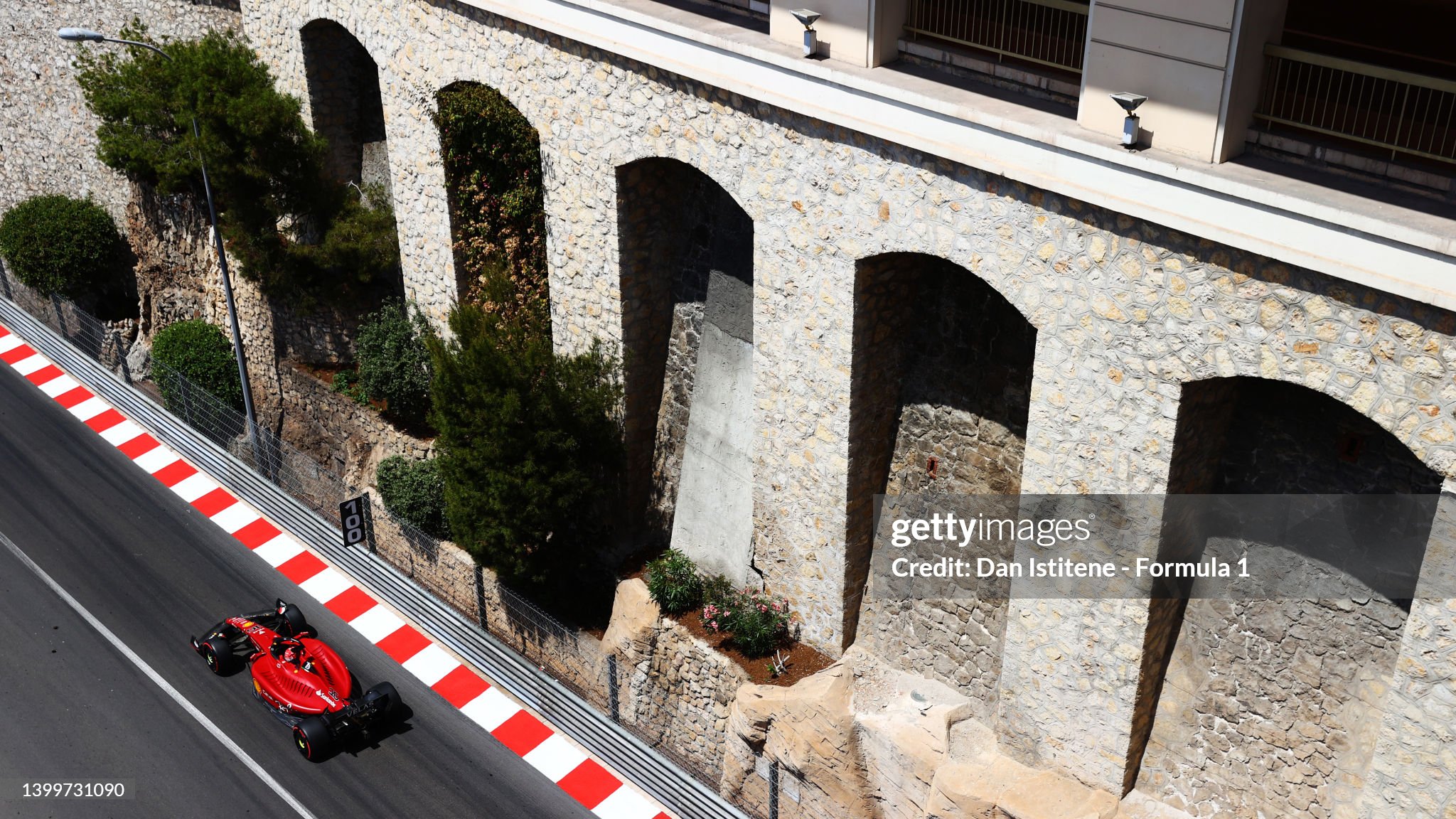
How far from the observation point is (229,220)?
23266 millimetres

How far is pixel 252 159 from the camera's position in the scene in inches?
879

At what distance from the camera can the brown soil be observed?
17172 millimetres

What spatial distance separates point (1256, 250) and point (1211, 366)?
125 centimetres

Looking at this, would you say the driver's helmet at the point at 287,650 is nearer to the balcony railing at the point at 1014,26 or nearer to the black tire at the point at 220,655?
the black tire at the point at 220,655

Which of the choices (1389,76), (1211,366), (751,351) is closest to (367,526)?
(751,351)

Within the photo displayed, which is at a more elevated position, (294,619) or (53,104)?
(53,104)

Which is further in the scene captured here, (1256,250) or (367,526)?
(367,526)

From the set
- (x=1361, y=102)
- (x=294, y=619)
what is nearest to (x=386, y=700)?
(x=294, y=619)

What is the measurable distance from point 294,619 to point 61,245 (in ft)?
44.7

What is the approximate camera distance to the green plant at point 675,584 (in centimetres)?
1819

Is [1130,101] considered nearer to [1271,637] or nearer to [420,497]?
[1271,637]

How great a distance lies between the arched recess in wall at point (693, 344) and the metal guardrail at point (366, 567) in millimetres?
2776

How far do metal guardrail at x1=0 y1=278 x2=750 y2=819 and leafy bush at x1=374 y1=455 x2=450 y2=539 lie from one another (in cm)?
89

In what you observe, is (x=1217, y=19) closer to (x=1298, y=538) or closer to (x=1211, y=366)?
(x=1211, y=366)
